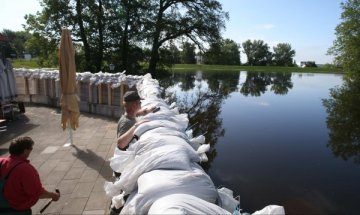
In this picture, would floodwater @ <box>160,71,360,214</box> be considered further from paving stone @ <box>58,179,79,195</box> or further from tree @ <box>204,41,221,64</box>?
tree @ <box>204,41,221,64</box>

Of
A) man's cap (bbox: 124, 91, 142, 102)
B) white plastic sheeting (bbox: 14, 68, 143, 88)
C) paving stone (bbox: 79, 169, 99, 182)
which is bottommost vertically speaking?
paving stone (bbox: 79, 169, 99, 182)

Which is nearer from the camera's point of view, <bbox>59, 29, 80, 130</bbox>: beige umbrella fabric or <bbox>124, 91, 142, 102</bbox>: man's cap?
<bbox>124, 91, 142, 102</bbox>: man's cap

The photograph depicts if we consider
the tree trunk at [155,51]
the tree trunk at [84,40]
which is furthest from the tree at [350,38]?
the tree trunk at [84,40]

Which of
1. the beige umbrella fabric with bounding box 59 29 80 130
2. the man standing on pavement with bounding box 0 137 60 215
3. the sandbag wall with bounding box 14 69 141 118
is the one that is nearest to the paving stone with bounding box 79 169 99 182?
the beige umbrella fabric with bounding box 59 29 80 130

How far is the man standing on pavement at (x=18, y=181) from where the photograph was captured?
2.94 meters

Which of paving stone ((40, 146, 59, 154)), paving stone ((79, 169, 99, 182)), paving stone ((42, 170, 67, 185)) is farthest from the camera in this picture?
paving stone ((40, 146, 59, 154))

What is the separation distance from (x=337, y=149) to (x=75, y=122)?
10.0 m

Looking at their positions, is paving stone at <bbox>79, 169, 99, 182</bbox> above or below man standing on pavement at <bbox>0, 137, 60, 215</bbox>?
below

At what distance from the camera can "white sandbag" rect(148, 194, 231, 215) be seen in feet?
5.73

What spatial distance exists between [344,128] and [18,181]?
15728 millimetres

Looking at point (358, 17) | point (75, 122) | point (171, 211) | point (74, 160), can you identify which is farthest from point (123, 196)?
point (358, 17)

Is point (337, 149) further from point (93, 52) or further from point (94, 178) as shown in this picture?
point (93, 52)

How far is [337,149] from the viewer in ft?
38.8

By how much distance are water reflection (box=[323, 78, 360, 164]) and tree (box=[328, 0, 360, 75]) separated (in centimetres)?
996
